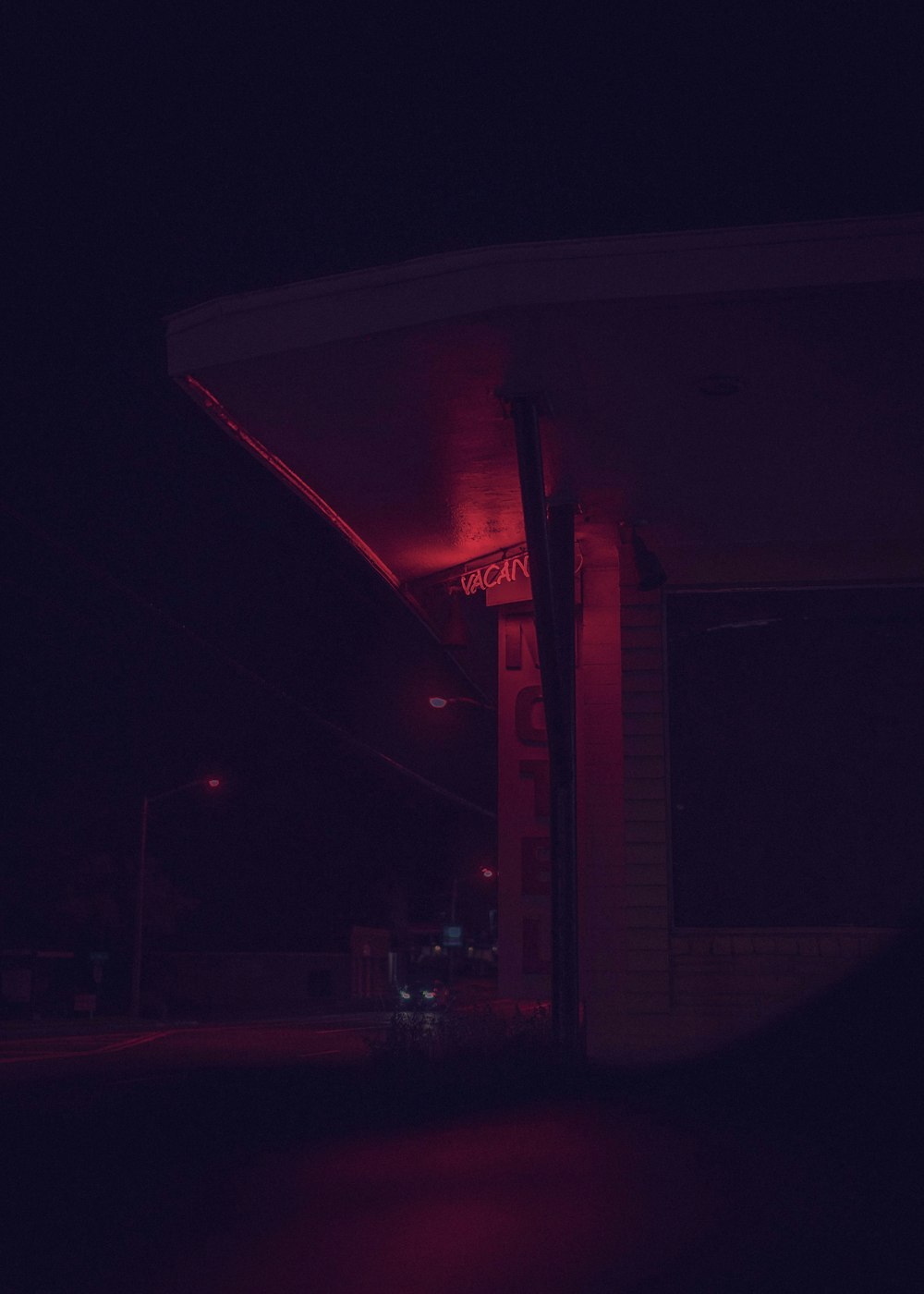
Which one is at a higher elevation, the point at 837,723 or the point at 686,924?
the point at 837,723

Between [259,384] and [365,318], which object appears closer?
[365,318]

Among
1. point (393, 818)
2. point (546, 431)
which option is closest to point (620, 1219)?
point (546, 431)

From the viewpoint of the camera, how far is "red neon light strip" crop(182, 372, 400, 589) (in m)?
11.7

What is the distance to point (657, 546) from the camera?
49.4ft

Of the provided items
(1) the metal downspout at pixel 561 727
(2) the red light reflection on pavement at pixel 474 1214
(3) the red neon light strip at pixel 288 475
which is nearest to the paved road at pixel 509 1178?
(2) the red light reflection on pavement at pixel 474 1214

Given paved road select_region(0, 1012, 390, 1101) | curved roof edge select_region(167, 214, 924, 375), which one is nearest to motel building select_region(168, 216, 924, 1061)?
curved roof edge select_region(167, 214, 924, 375)

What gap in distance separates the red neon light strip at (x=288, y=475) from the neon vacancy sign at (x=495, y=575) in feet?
3.00

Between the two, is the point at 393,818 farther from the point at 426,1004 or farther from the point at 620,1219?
the point at 620,1219

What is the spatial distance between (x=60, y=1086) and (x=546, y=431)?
9.67 meters

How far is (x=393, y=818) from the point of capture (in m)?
76.8

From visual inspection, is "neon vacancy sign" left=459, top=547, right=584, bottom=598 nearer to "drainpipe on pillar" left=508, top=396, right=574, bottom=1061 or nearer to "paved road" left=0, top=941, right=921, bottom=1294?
"drainpipe on pillar" left=508, top=396, right=574, bottom=1061

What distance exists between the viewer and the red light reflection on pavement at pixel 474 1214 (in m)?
5.89

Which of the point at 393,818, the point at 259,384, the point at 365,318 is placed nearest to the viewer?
the point at 365,318

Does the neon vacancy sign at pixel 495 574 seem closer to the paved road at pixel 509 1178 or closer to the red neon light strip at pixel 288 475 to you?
the red neon light strip at pixel 288 475
